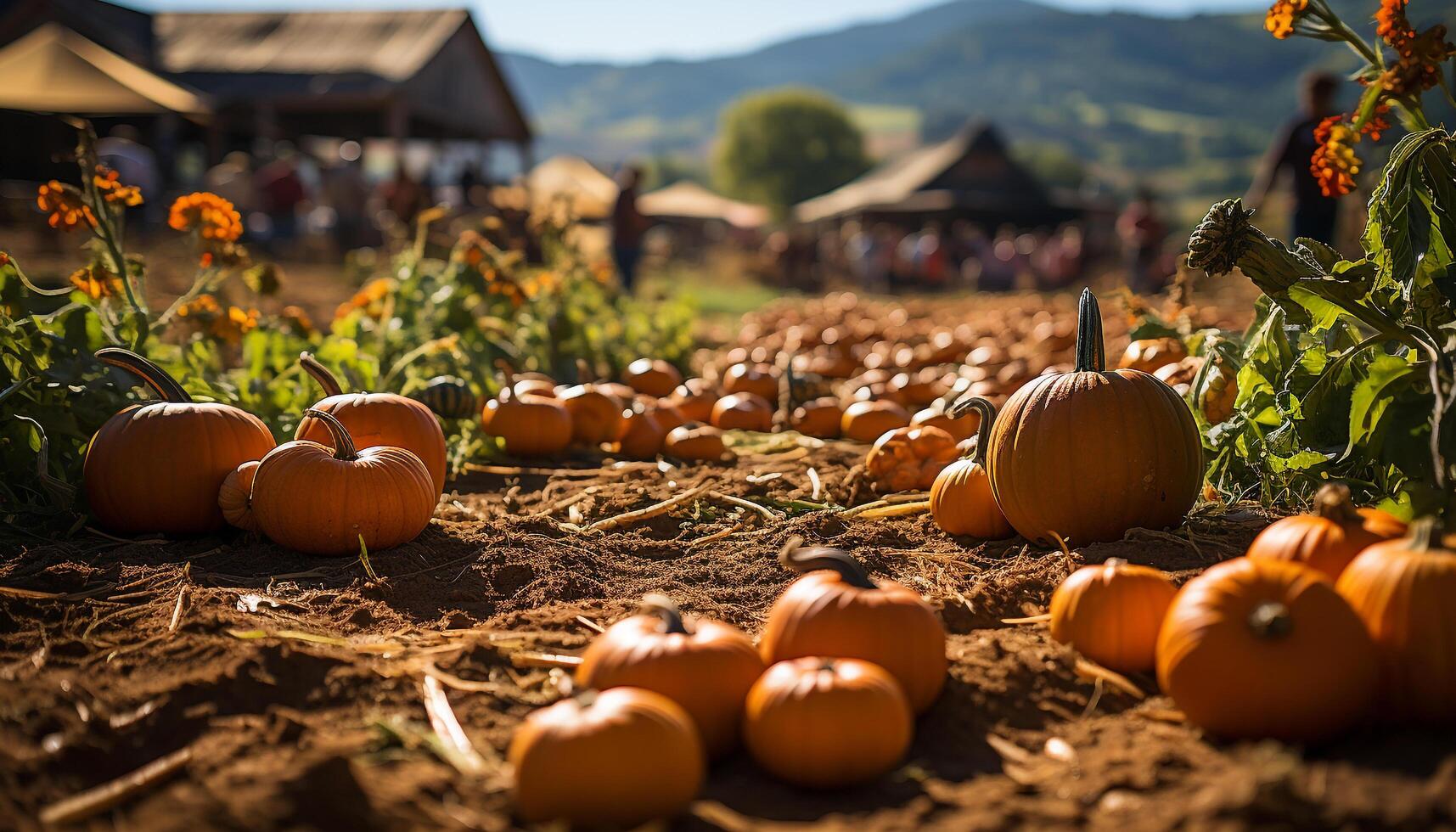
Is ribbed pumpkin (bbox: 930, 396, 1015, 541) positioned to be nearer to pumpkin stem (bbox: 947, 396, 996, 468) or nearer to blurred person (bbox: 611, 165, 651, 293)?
pumpkin stem (bbox: 947, 396, 996, 468)

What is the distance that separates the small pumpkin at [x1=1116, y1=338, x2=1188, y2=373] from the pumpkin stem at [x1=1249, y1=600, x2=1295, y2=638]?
9.87 feet

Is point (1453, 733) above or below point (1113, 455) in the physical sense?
below

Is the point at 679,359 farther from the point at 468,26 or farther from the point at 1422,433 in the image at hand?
the point at 468,26

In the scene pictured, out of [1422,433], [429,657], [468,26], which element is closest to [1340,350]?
[1422,433]

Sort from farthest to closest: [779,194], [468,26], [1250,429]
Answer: [779,194] < [468,26] < [1250,429]

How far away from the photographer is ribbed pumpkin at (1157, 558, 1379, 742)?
2.06 m

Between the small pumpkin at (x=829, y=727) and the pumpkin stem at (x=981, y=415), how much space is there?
1651 mm

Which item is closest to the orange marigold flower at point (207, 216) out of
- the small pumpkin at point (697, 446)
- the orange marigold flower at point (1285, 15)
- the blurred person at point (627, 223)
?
the small pumpkin at point (697, 446)

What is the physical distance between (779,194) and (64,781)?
11032 centimetres

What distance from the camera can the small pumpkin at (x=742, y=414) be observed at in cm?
643

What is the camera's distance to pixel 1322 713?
2.06m

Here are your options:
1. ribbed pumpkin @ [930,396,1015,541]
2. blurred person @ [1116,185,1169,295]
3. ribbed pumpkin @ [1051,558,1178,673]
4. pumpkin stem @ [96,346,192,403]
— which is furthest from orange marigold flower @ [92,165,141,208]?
blurred person @ [1116,185,1169,295]

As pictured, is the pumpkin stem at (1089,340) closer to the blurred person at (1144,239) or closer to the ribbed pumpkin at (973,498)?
the ribbed pumpkin at (973,498)

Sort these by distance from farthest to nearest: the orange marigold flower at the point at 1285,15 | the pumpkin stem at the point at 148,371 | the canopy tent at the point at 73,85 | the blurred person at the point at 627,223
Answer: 1. the canopy tent at the point at 73,85
2. the blurred person at the point at 627,223
3. the pumpkin stem at the point at 148,371
4. the orange marigold flower at the point at 1285,15
